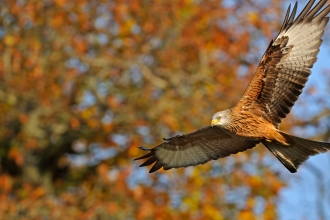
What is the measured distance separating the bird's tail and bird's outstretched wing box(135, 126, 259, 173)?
40 centimetres

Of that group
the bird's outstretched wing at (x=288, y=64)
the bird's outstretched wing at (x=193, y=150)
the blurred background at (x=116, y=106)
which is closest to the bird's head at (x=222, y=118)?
the bird's outstretched wing at (x=288, y=64)

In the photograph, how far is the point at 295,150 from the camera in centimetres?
602

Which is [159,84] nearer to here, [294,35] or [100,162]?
[100,162]

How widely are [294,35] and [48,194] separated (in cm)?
632

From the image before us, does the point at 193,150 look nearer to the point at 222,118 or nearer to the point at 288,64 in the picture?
the point at 222,118

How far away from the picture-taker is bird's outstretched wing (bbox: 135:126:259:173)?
6457 millimetres

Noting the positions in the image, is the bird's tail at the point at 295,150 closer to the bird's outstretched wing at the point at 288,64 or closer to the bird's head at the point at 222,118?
the bird's outstretched wing at the point at 288,64

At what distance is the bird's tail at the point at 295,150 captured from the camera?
5879mm

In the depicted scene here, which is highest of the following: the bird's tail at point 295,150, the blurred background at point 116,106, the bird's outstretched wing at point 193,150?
the blurred background at point 116,106

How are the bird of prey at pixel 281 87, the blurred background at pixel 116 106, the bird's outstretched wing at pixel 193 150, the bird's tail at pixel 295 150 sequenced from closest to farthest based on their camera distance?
1. the bird's tail at pixel 295 150
2. the bird of prey at pixel 281 87
3. the bird's outstretched wing at pixel 193 150
4. the blurred background at pixel 116 106

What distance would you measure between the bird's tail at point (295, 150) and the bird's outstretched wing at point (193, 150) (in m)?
0.40

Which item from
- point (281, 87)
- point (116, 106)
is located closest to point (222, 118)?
point (281, 87)

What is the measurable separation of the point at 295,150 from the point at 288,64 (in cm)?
64

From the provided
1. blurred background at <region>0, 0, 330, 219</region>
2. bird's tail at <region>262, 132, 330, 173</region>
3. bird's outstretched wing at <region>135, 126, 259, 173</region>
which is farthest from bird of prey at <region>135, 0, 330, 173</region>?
blurred background at <region>0, 0, 330, 219</region>
